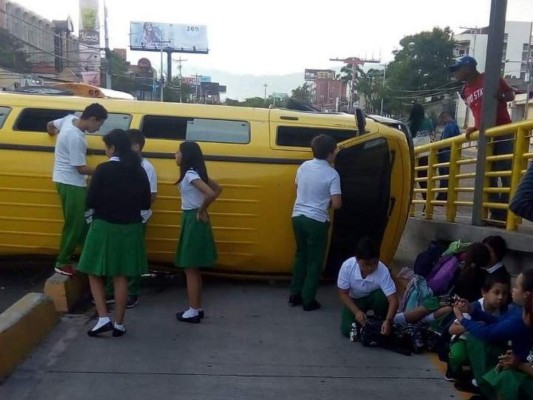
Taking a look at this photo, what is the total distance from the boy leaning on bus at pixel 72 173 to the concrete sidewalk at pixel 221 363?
0.80 metres

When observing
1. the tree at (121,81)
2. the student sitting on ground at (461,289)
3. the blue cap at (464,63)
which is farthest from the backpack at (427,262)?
the tree at (121,81)

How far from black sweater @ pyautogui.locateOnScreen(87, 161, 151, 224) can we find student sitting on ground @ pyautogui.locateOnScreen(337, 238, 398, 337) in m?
1.69

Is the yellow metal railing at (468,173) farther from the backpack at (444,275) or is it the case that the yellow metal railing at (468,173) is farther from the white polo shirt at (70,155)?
the white polo shirt at (70,155)

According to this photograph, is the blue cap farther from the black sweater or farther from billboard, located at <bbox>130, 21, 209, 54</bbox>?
billboard, located at <bbox>130, 21, 209, 54</bbox>

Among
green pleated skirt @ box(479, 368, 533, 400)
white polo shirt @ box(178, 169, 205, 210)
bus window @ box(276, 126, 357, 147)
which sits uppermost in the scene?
bus window @ box(276, 126, 357, 147)

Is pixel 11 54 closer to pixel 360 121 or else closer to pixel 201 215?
pixel 360 121

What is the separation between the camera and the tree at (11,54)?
1723 inches

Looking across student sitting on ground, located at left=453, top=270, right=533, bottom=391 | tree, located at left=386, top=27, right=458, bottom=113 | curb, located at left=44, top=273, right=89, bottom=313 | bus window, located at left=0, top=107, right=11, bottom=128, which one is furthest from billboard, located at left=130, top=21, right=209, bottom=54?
student sitting on ground, located at left=453, top=270, right=533, bottom=391

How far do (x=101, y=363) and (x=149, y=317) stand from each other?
3.77 ft

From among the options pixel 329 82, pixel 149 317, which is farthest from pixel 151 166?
pixel 329 82

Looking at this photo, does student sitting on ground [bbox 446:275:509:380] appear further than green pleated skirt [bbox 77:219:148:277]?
No

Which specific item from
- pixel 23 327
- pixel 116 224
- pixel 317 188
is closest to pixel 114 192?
pixel 116 224

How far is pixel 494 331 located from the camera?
386cm

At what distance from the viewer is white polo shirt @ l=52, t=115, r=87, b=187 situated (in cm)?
603
